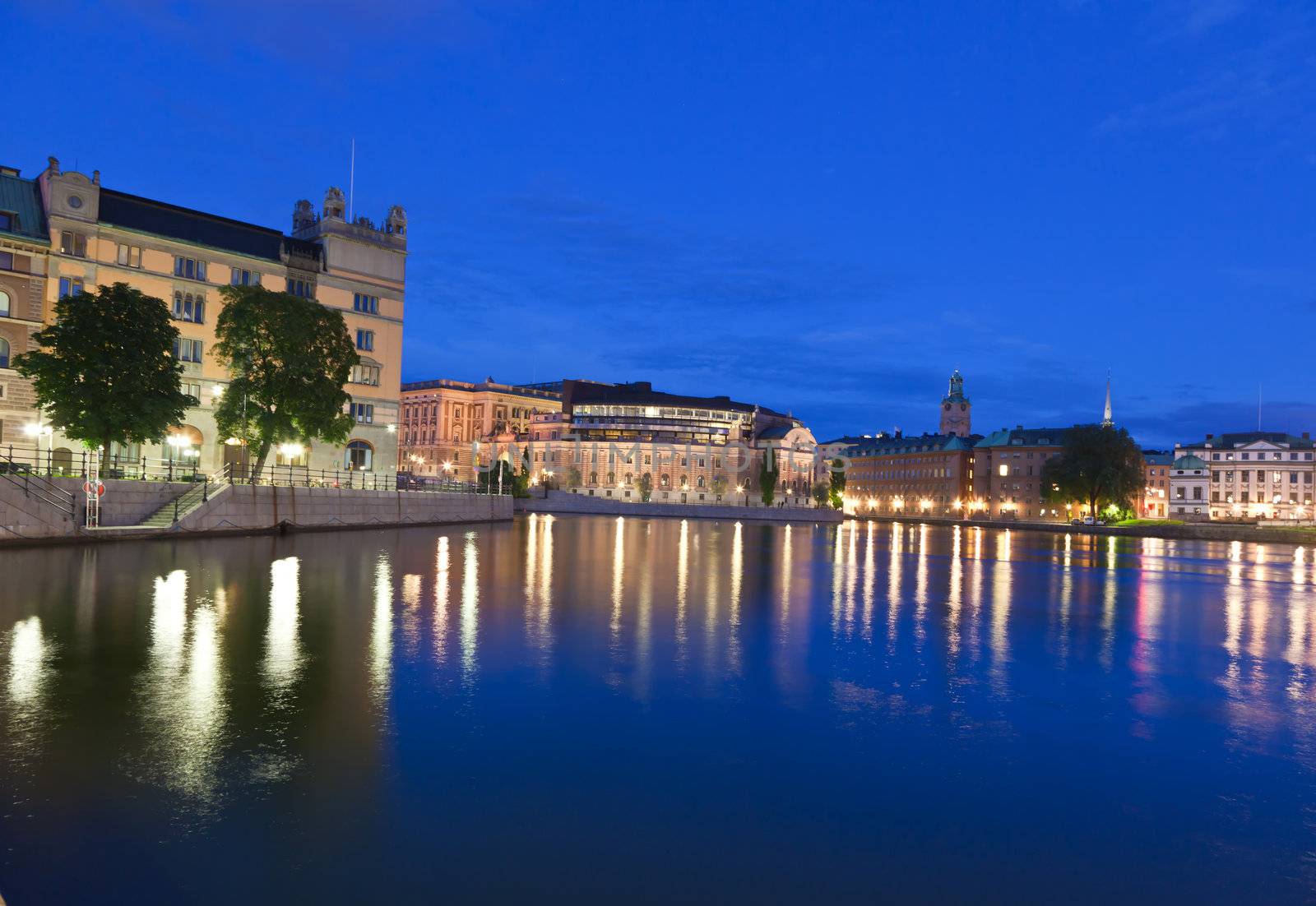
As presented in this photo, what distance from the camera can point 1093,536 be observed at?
124 meters

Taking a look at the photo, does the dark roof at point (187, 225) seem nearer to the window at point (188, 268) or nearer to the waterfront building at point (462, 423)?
the window at point (188, 268)

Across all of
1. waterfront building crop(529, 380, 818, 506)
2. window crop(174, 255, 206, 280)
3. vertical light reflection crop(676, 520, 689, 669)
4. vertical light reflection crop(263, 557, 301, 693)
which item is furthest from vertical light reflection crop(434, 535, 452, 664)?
waterfront building crop(529, 380, 818, 506)

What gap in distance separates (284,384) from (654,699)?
49419mm

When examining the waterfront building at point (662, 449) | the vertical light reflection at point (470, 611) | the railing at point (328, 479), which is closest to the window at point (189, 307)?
the railing at point (328, 479)

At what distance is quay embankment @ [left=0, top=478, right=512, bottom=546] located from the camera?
1469 inches

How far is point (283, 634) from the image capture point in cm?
1847

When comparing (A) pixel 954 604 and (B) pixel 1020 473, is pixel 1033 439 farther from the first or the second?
(A) pixel 954 604

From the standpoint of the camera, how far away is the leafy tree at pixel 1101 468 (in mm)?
128875

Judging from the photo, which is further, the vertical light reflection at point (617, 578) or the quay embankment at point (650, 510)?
the quay embankment at point (650, 510)

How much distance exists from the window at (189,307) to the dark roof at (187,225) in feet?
15.1

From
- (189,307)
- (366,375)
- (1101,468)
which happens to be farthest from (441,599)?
(1101,468)

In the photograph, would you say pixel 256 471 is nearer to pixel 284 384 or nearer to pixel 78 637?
pixel 284 384

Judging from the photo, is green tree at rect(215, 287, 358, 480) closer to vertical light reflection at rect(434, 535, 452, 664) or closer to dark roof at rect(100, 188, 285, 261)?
dark roof at rect(100, 188, 285, 261)

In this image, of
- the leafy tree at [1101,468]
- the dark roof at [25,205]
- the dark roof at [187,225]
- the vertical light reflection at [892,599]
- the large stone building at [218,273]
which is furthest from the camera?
the leafy tree at [1101,468]
